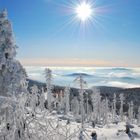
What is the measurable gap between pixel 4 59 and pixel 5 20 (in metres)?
1.51

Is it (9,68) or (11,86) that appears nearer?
(11,86)

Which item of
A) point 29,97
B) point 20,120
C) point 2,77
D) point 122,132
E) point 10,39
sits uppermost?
point 10,39

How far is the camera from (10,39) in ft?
28.6

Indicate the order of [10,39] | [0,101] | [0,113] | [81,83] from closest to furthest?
[0,101] < [0,113] < [10,39] < [81,83]

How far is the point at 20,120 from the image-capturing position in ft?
22.5

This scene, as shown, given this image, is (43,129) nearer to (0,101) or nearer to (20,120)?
(20,120)

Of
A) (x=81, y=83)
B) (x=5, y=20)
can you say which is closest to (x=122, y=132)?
(x=81, y=83)

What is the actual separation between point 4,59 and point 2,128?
198cm

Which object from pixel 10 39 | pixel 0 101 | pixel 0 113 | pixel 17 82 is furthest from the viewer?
pixel 10 39

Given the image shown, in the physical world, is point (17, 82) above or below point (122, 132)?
above

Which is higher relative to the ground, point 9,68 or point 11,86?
Result: point 9,68

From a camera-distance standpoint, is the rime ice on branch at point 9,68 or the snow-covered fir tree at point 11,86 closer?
the snow-covered fir tree at point 11,86

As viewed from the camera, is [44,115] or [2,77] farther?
[2,77]

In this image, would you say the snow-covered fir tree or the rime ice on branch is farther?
the rime ice on branch
